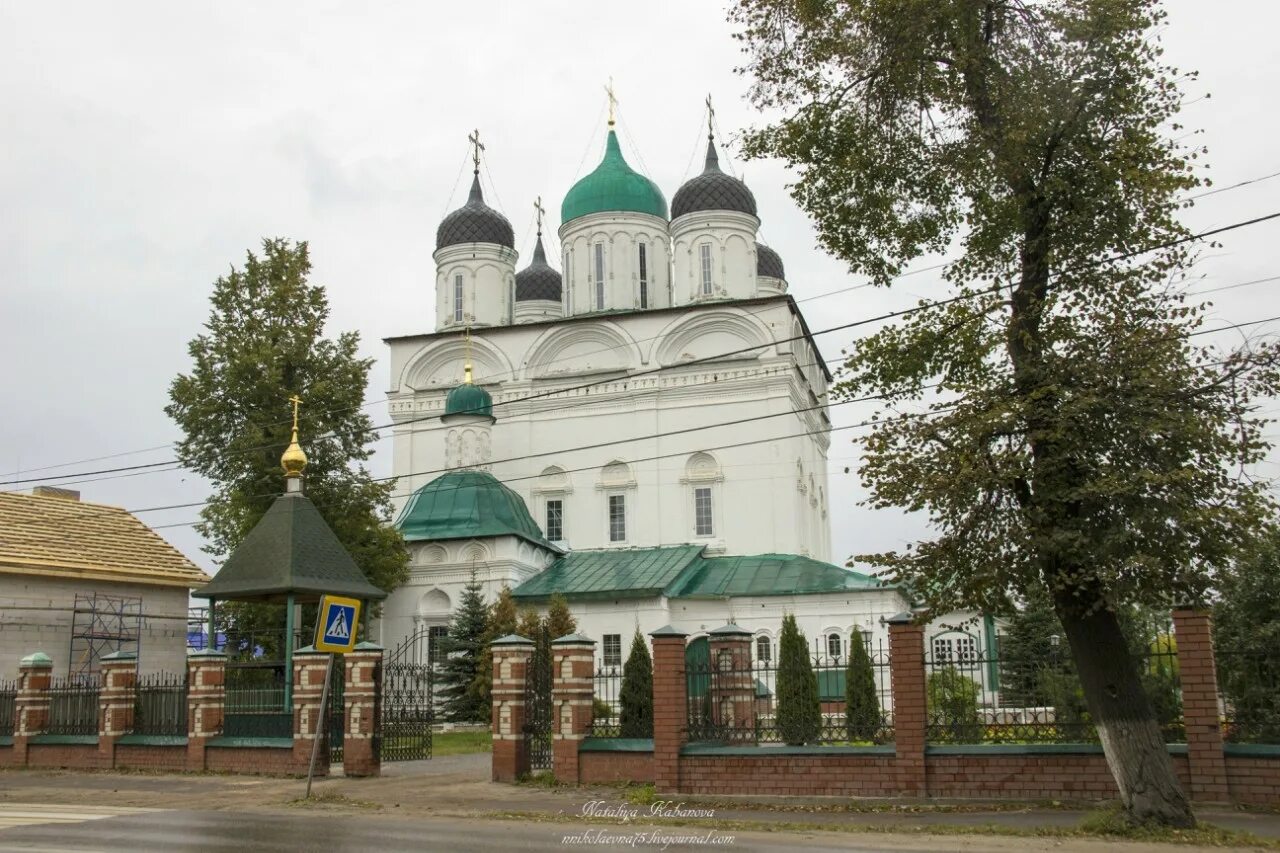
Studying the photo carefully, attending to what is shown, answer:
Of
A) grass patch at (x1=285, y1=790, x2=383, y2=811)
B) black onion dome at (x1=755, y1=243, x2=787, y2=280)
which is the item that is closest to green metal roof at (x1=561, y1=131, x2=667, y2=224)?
black onion dome at (x1=755, y1=243, x2=787, y2=280)

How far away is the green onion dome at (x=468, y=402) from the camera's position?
3359 cm

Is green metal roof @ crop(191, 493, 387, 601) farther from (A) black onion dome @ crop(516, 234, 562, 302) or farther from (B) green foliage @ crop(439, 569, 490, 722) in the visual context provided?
(A) black onion dome @ crop(516, 234, 562, 302)

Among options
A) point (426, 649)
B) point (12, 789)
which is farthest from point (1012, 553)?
point (426, 649)

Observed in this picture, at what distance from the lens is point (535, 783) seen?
14.1 meters

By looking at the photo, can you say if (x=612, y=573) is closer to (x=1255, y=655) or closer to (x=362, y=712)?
(x=362, y=712)

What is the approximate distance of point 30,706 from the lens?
18250 millimetres

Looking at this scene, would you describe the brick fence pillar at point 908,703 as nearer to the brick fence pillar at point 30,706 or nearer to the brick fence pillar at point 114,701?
the brick fence pillar at point 114,701

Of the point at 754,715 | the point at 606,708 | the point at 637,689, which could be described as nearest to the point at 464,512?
the point at 606,708

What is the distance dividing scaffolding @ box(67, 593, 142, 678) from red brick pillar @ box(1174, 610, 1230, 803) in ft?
58.4

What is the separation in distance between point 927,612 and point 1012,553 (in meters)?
1.26

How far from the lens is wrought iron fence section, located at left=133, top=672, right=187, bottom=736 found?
56.3ft

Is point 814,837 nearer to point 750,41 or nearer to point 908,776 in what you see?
point 908,776

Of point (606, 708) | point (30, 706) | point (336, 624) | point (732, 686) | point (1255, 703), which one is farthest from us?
point (606, 708)

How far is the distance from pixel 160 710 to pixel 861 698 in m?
10.1
